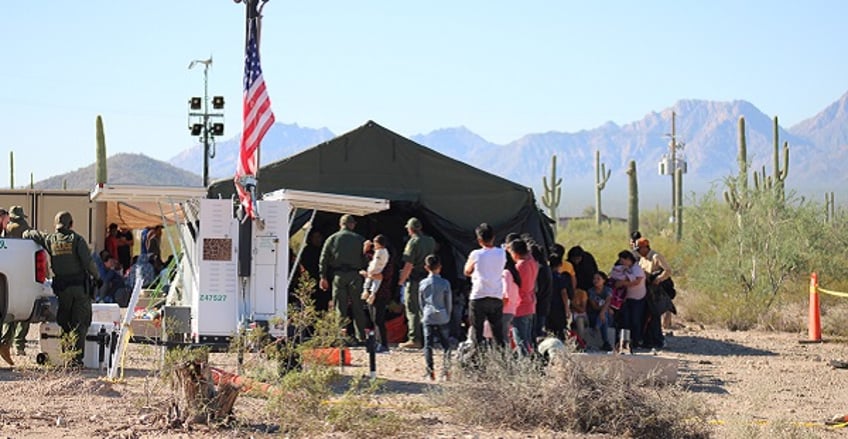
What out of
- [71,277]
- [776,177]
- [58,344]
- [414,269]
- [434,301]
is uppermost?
[776,177]

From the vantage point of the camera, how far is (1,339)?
50.7ft

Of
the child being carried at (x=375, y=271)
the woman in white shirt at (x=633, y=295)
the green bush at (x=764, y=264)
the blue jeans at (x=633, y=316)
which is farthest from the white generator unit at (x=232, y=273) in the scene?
the green bush at (x=764, y=264)

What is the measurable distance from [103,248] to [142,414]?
14279 mm

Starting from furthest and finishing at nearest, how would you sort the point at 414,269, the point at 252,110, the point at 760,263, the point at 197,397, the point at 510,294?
the point at 760,263
the point at 414,269
the point at 252,110
the point at 510,294
the point at 197,397

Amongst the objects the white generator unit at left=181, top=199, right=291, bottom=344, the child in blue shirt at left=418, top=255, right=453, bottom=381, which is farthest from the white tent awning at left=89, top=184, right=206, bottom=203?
the child in blue shirt at left=418, top=255, right=453, bottom=381

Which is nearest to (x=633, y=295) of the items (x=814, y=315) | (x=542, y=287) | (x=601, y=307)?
(x=601, y=307)

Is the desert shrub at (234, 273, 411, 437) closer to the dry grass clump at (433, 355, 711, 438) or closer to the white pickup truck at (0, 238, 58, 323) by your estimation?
the dry grass clump at (433, 355, 711, 438)

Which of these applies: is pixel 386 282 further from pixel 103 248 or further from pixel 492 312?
pixel 103 248

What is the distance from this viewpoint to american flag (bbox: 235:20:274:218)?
15.6 metres

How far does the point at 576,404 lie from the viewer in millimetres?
11188

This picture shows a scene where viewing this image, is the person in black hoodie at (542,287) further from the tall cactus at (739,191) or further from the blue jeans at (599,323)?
the tall cactus at (739,191)

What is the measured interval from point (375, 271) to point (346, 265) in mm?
485

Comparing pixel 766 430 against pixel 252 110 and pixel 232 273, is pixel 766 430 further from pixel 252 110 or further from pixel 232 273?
pixel 252 110

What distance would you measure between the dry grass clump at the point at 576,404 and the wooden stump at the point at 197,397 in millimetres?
2086
